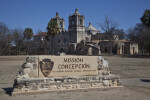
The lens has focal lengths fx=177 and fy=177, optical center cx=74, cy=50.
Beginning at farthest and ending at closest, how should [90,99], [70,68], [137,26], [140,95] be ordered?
[137,26] < [70,68] < [140,95] < [90,99]

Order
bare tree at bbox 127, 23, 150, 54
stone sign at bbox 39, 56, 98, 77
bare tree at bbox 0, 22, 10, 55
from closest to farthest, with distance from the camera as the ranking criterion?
stone sign at bbox 39, 56, 98, 77
bare tree at bbox 127, 23, 150, 54
bare tree at bbox 0, 22, 10, 55

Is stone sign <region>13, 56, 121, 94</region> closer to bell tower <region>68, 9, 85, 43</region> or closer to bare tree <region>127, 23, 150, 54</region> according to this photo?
bare tree <region>127, 23, 150, 54</region>

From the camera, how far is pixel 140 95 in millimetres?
7445

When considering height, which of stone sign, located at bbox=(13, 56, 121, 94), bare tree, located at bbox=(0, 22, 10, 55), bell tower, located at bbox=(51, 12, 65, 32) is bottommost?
stone sign, located at bbox=(13, 56, 121, 94)

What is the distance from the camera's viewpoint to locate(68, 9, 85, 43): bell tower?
2203 inches

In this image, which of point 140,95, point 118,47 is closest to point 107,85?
point 140,95

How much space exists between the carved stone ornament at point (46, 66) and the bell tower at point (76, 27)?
4781 cm

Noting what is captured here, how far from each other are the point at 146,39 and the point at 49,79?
35.0 m

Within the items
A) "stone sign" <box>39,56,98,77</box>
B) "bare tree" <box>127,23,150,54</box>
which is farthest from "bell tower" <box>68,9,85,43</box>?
"stone sign" <box>39,56,98,77</box>

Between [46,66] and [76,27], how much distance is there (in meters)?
48.9

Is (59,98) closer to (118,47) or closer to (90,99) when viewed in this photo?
(90,99)

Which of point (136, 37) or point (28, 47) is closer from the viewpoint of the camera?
point (136, 37)

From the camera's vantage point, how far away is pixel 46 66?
788 cm

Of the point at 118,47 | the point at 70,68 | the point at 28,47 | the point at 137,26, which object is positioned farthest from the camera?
the point at 28,47
